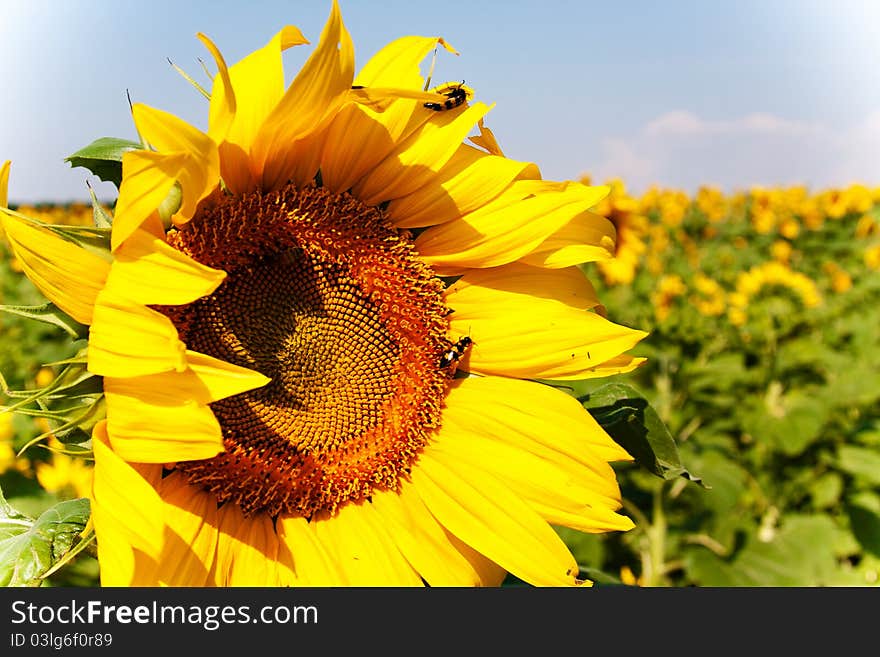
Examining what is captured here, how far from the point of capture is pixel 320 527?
1647 millimetres

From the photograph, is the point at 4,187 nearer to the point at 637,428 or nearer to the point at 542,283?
the point at 542,283

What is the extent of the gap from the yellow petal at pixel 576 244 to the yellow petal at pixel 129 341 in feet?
2.59

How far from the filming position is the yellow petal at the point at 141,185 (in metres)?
1.24

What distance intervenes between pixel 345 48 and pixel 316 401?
29.2 inches

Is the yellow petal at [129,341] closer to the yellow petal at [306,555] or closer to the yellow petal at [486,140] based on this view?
the yellow petal at [306,555]

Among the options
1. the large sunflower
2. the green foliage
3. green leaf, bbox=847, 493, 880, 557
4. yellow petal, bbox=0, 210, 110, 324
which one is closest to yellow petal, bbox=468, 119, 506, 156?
the large sunflower

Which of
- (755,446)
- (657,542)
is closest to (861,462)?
(755,446)

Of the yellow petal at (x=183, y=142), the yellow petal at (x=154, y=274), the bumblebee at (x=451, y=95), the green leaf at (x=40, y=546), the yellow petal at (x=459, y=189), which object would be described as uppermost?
the bumblebee at (x=451, y=95)

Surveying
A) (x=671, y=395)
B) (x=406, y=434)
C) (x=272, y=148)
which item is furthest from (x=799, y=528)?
(x=272, y=148)

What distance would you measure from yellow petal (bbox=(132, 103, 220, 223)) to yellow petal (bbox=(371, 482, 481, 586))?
29.8 inches

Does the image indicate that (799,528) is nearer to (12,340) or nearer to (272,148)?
(272,148)

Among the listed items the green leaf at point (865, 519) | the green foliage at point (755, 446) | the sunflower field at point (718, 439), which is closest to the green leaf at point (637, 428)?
the sunflower field at point (718, 439)

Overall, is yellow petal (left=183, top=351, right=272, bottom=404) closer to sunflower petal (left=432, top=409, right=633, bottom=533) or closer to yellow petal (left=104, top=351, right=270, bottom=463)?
yellow petal (left=104, top=351, right=270, bottom=463)

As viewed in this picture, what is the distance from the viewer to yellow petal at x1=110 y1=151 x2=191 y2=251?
1.24 m
